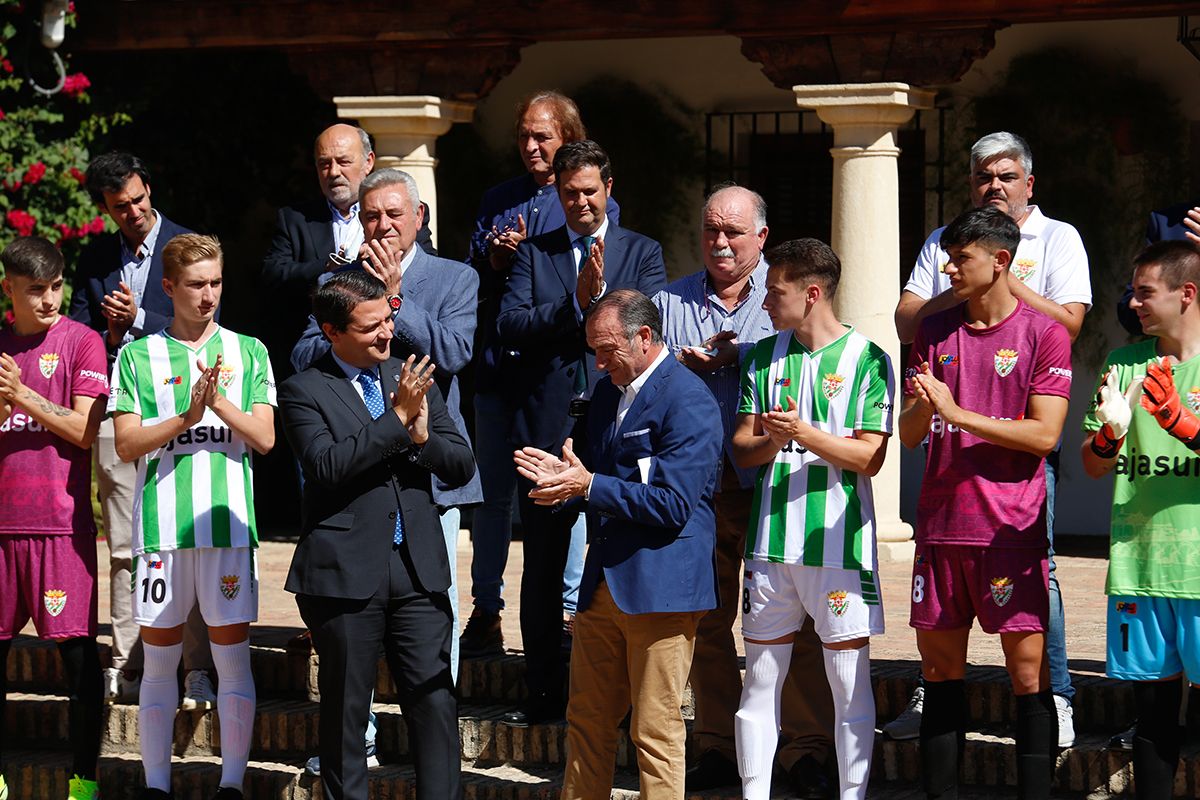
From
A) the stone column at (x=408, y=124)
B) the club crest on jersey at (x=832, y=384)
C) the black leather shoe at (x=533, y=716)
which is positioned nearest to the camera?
the club crest on jersey at (x=832, y=384)

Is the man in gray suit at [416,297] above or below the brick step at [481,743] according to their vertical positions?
above

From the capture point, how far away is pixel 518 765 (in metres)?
6.75

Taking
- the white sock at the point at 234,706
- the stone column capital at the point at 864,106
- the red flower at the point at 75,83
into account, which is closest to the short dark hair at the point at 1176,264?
the white sock at the point at 234,706

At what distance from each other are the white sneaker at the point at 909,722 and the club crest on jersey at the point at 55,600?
293 centimetres

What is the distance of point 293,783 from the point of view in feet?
21.9

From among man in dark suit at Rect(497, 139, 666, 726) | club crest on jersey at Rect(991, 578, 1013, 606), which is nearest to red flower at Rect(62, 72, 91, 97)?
man in dark suit at Rect(497, 139, 666, 726)

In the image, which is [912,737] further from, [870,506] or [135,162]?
[135,162]

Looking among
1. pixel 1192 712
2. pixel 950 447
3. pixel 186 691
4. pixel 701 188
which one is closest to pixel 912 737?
pixel 1192 712

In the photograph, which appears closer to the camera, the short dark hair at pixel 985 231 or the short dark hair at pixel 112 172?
the short dark hair at pixel 985 231

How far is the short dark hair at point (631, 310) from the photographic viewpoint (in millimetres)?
5418

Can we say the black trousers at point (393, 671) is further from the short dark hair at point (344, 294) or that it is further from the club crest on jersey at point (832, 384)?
the club crest on jersey at point (832, 384)

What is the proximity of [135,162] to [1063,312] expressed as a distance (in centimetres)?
Result: 349

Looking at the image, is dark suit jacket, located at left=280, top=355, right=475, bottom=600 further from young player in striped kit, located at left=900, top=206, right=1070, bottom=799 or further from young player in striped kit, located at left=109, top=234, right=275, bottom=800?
young player in striped kit, located at left=900, top=206, right=1070, bottom=799

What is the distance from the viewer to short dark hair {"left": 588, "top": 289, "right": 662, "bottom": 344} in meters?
5.42
